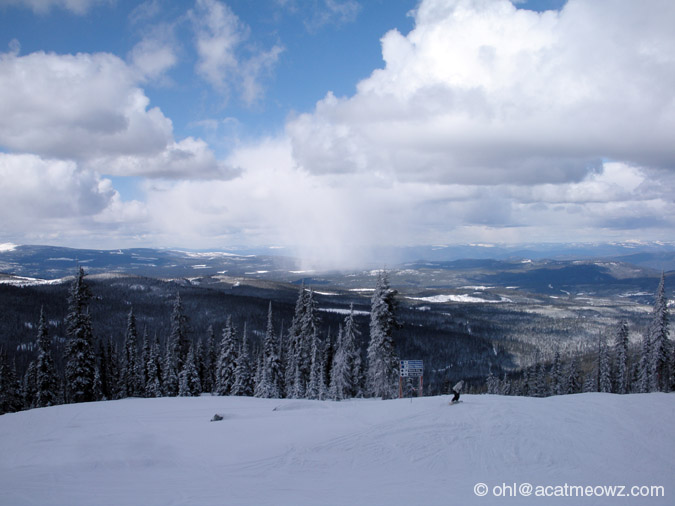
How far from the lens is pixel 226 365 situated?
42.5 metres

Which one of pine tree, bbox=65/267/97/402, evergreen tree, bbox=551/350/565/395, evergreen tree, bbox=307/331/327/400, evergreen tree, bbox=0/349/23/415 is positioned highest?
pine tree, bbox=65/267/97/402

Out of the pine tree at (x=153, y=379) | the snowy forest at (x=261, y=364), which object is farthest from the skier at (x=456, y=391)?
the pine tree at (x=153, y=379)

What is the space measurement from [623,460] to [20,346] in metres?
168

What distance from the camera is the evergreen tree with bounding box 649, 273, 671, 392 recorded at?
43.0 metres

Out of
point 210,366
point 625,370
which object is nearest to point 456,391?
point 210,366

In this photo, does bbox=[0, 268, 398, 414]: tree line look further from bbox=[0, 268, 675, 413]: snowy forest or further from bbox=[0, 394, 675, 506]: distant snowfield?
bbox=[0, 394, 675, 506]: distant snowfield

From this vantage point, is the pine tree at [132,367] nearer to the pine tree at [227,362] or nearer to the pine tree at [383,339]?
the pine tree at [227,362]

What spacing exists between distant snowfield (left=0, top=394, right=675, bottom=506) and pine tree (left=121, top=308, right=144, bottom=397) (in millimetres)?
28055

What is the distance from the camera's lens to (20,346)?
417ft

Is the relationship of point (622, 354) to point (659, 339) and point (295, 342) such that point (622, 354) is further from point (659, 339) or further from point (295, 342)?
point (295, 342)

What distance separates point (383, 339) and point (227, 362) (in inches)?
799

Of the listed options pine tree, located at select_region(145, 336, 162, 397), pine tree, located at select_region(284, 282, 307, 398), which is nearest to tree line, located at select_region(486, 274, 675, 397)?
pine tree, located at select_region(284, 282, 307, 398)

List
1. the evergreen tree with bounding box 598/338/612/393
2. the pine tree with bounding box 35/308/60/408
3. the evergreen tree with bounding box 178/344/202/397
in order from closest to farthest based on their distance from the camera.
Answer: the pine tree with bounding box 35/308/60/408, the evergreen tree with bounding box 178/344/202/397, the evergreen tree with bounding box 598/338/612/393

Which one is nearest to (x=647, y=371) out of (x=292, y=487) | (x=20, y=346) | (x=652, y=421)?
(x=652, y=421)
